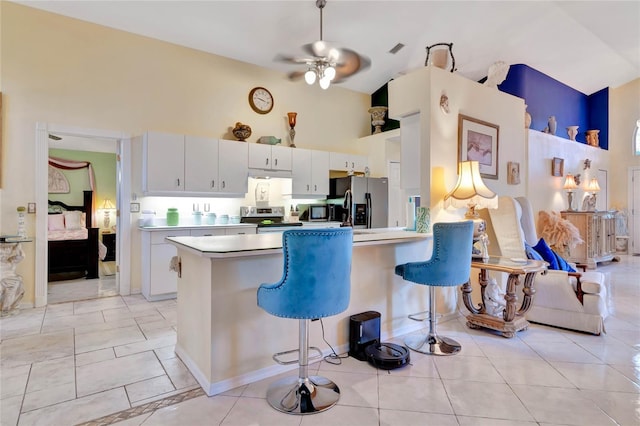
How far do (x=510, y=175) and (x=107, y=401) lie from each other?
476cm

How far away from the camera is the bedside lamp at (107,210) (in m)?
7.77

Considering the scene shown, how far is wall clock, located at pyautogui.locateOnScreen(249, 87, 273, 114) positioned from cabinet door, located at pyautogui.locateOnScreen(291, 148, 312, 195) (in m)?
0.83

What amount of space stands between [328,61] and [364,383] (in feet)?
8.58

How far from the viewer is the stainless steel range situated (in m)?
5.26

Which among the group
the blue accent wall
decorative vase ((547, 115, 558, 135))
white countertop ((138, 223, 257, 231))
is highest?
the blue accent wall

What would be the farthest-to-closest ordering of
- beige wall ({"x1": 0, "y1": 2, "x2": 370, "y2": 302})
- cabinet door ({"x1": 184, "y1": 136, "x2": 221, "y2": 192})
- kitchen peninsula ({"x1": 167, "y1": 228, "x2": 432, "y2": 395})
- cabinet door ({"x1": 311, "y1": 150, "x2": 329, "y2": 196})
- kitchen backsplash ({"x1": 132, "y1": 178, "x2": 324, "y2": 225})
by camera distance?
cabinet door ({"x1": 311, "y1": 150, "x2": 329, "y2": 196}), kitchen backsplash ({"x1": 132, "y1": 178, "x2": 324, "y2": 225}), cabinet door ({"x1": 184, "y1": 136, "x2": 221, "y2": 192}), beige wall ({"x1": 0, "y1": 2, "x2": 370, "y2": 302}), kitchen peninsula ({"x1": 167, "y1": 228, "x2": 432, "y2": 395})

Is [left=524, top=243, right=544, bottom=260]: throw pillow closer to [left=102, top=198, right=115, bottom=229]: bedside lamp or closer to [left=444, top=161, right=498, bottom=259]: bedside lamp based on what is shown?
[left=444, top=161, right=498, bottom=259]: bedside lamp

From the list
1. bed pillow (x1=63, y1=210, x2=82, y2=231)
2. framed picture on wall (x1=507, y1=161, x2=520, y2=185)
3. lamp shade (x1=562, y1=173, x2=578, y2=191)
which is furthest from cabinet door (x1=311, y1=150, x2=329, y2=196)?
bed pillow (x1=63, y1=210, x2=82, y2=231)

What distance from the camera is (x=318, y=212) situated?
614cm

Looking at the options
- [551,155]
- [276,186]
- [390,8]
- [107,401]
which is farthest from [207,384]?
Answer: [551,155]

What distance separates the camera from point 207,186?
16.0 ft

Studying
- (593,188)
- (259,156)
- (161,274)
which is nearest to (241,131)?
(259,156)

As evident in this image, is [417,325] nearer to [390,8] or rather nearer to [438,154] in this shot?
[438,154]

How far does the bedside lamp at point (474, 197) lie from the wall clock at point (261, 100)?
3505 mm
